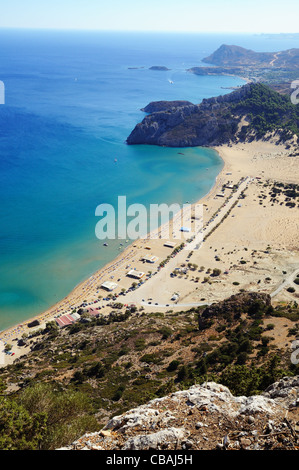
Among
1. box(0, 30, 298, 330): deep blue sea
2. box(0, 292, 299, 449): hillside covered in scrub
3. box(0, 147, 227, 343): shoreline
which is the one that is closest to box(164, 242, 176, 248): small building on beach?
box(0, 147, 227, 343): shoreline

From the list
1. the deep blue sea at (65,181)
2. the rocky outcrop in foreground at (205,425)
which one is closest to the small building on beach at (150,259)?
the deep blue sea at (65,181)

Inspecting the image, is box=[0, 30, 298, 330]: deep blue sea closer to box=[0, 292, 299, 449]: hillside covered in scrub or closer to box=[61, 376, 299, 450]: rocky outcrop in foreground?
box=[0, 292, 299, 449]: hillside covered in scrub

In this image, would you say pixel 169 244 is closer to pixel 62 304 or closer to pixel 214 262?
pixel 214 262

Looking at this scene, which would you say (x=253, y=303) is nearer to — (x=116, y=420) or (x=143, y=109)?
(x=116, y=420)

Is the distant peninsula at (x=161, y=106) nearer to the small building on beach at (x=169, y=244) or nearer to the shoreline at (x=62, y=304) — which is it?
the shoreline at (x=62, y=304)

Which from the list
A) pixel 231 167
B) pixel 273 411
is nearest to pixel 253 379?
pixel 273 411

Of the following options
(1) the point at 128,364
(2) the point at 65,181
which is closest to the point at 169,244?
(1) the point at 128,364
